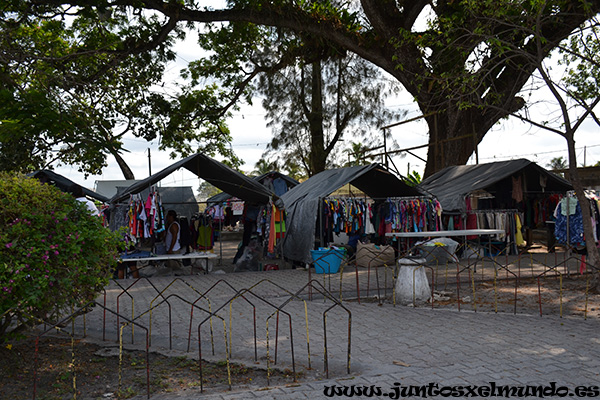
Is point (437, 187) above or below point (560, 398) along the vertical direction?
above

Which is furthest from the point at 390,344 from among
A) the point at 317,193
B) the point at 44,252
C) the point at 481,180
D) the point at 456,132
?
the point at 456,132

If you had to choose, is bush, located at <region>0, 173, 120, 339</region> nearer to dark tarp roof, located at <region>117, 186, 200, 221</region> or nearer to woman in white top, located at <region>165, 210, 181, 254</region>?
woman in white top, located at <region>165, 210, 181, 254</region>

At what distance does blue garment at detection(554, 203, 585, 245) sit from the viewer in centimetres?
1151

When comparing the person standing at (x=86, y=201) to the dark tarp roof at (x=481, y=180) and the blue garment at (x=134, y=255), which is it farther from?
the dark tarp roof at (x=481, y=180)

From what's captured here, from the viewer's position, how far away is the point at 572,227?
11672mm

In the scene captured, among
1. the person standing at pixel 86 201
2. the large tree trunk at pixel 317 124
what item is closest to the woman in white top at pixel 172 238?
the person standing at pixel 86 201

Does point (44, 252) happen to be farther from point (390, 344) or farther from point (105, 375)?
point (390, 344)

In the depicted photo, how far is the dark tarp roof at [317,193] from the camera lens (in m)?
13.9

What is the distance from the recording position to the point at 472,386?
438cm

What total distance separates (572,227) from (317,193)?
626cm

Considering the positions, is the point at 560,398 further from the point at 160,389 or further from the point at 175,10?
the point at 175,10

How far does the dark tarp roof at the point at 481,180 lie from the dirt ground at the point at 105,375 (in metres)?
11.2

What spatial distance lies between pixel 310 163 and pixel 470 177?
12892mm

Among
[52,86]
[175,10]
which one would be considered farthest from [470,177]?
[52,86]
